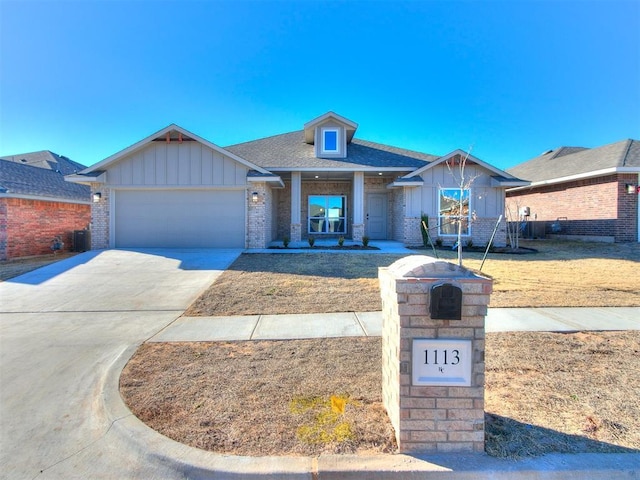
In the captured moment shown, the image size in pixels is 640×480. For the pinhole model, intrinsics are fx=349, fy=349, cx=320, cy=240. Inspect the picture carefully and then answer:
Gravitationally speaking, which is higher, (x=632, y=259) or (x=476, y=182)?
(x=476, y=182)

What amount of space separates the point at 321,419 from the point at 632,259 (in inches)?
504

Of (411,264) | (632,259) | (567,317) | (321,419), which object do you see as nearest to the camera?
(411,264)

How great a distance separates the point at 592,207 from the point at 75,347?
19081 millimetres

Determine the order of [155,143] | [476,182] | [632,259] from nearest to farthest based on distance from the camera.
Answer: [632,259] < [155,143] < [476,182]

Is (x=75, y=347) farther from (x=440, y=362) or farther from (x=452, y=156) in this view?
(x=452, y=156)

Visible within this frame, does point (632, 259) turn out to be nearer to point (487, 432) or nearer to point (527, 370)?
point (527, 370)

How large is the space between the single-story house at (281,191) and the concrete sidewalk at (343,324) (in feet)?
15.9

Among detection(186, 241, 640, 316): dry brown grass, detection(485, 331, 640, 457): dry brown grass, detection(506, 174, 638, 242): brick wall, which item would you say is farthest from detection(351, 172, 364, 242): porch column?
detection(485, 331, 640, 457): dry brown grass

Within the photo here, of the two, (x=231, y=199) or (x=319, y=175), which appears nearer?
(x=231, y=199)

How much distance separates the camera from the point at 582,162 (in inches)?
674

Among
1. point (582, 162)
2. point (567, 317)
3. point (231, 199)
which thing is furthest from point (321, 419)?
point (582, 162)

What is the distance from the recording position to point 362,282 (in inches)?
307

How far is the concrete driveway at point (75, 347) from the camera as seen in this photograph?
2.39 metres

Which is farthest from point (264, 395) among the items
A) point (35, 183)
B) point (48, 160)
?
point (48, 160)
